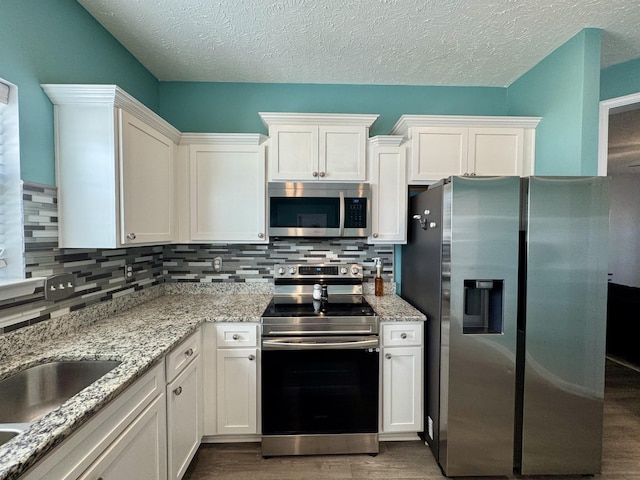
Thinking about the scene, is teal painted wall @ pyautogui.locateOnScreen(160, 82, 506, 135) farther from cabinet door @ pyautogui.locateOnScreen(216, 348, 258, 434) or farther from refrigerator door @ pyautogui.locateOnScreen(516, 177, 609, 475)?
cabinet door @ pyautogui.locateOnScreen(216, 348, 258, 434)

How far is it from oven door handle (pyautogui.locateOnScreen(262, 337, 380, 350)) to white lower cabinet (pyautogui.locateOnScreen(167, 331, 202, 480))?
1.39 ft

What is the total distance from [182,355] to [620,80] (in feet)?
11.5

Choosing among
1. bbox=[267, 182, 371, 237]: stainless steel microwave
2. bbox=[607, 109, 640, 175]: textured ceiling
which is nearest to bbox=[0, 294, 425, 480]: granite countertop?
bbox=[267, 182, 371, 237]: stainless steel microwave

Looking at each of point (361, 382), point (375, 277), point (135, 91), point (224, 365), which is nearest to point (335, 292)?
point (375, 277)

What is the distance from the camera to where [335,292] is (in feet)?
7.97

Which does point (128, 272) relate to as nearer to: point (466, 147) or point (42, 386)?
point (42, 386)

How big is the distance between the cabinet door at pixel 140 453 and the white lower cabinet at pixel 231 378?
Result: 460 millimetres

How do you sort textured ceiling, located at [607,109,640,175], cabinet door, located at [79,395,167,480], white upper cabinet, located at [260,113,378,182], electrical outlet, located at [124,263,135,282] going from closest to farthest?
cabinet door, located at [79,395,167,480], electrical outlet, located at [124,263,135,282], white upper cabinet, located at [260,113,378,182], textured ceiling, located at [607,109,640,175]

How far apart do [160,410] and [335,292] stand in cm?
143

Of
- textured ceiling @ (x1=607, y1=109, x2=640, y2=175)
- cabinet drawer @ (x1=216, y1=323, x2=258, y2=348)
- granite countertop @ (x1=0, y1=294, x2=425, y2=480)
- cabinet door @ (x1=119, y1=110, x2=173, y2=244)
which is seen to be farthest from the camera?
textured ceiling @ (x1=607, y1=109, x2=640, y2=175)

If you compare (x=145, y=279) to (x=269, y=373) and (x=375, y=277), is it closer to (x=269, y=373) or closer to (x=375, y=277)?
(x=269, y=373)

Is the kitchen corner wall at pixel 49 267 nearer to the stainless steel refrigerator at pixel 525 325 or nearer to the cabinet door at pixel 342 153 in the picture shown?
the cabinet door at pixel 342 153

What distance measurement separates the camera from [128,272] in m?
2.03

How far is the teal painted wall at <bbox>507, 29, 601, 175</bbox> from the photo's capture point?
182 centimetres
